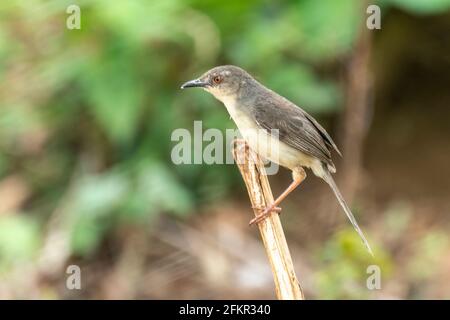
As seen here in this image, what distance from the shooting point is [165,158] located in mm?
7812

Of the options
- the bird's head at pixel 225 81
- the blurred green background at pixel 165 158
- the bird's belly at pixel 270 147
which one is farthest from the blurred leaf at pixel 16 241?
the bird's belly at pixel 270 147

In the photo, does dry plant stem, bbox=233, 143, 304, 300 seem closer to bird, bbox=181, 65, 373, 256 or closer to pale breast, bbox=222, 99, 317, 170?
pale breast, bbox=222, 99, 317, 170

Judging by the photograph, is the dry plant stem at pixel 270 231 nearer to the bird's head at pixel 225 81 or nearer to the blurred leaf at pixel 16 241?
the bird's head at pixel 225 81

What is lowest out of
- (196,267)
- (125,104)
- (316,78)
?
(196,267)

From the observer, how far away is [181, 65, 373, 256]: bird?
17.3 ft

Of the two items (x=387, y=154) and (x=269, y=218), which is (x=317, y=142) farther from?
Result: (x=387, y=154)

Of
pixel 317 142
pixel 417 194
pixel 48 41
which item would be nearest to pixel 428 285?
pixel 417 194

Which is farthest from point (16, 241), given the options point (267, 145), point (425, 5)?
point (425, 5)

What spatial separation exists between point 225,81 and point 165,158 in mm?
2435

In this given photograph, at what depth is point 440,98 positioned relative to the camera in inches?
360

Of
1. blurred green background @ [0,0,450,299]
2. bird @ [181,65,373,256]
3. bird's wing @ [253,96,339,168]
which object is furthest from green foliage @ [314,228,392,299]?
bird's wing @ [253,96,339,168]

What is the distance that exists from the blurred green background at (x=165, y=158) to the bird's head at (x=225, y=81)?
6.38ft

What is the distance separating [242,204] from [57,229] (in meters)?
1.82

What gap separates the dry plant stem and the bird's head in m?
0.47
